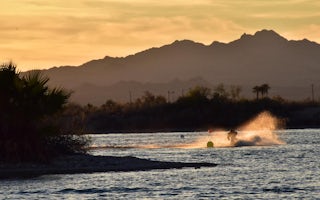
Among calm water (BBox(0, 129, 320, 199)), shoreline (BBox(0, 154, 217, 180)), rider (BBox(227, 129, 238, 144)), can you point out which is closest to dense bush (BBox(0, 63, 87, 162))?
shoreline (BBox(0, 154, 217, 180))

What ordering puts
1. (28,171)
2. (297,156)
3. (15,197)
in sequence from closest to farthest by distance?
(15,197)
(28,171)
(297,156)

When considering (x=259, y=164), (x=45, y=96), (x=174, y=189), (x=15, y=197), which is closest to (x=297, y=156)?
(x=259, y=164)

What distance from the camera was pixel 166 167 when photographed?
70.4 metres

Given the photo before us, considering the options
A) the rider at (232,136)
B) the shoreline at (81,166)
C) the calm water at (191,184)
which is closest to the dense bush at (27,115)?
the shoreline at (81,166)

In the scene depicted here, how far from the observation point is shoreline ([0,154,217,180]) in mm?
66500

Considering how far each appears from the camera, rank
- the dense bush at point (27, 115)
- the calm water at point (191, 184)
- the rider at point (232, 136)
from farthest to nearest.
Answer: the rider at point (232, 136)
the dense bush at point (27, 115)
the calm water at point (191, 184)

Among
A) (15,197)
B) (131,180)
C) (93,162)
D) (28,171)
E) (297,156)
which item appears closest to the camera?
(15,197)

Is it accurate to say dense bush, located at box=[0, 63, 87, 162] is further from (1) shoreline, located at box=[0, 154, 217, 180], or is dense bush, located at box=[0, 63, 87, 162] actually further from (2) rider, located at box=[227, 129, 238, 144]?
(2) rider, located at box=[227, 129, 238, 144]

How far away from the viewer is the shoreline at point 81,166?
66.5 metres

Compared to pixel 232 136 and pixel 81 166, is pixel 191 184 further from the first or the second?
pixel 232 136

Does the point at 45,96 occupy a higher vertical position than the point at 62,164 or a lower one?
higher

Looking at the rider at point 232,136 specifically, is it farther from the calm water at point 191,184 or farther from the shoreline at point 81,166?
the shoreline at point 81,166

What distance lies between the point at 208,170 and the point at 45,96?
43.7 feet

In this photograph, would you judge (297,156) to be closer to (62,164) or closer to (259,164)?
(259,164)
